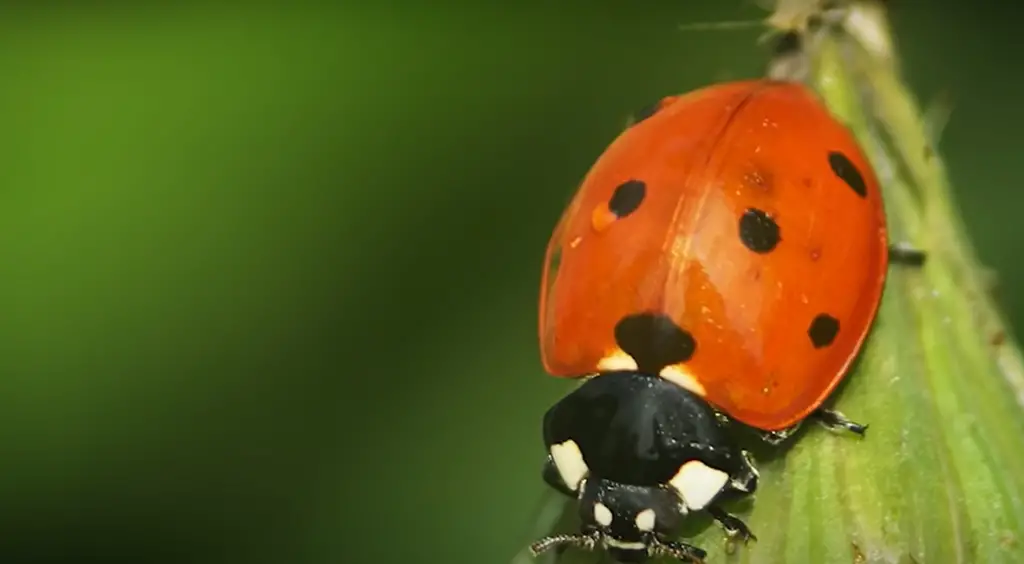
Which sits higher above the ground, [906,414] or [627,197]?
[627,197]

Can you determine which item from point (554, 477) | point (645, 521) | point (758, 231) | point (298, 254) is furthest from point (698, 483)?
point (298, 254)

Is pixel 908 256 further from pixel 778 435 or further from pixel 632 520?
pixel 632 520

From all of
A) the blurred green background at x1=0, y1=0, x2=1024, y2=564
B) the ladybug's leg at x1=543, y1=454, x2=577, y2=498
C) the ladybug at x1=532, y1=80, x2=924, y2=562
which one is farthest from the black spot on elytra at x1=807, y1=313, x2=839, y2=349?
the blurred green background at x1=0, y1=0, x2=1024, y2=564

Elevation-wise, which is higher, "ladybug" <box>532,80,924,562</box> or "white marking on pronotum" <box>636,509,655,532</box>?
"ladybug" <box>532,80,924,562</box>

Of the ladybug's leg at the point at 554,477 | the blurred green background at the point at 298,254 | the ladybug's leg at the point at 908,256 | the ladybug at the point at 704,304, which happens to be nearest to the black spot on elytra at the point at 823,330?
the ladybug at the point at 704,304

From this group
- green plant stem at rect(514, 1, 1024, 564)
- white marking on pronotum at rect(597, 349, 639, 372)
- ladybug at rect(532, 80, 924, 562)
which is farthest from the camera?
white marking on pronotum at rect(597, 349, 639, 372)

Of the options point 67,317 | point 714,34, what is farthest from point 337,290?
point 714,34

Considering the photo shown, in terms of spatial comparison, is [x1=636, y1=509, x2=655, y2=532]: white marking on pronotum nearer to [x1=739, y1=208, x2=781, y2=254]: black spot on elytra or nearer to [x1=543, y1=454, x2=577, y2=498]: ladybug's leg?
[x1=543, y1=454, x2=577, y2=498]: ladybug's leg

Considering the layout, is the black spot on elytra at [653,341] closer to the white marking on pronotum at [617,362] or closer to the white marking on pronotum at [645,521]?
the white marking on pronotum at [617,362]
